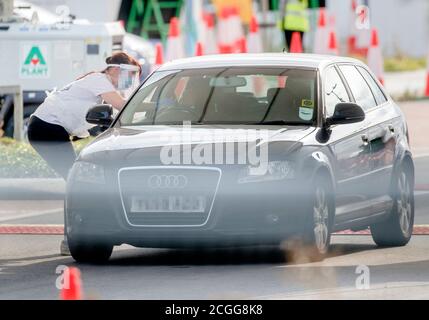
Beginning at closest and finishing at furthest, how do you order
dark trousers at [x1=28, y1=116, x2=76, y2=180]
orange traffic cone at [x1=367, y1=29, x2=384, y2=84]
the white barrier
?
dark trousers at [x1=28, y1=116, x2=76, y2=180], the white barrier, orange traffic cone at [x1=367, y1=29, x2=384, y2=84]

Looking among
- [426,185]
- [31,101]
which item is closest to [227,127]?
[426,185]

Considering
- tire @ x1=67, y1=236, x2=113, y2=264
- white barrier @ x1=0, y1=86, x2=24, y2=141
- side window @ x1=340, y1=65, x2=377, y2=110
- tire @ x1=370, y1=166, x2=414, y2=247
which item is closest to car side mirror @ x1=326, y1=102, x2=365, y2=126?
side window @ x1=340, y1=65, x2=377, y2=110

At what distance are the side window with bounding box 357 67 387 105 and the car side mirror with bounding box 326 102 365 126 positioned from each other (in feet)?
4.29

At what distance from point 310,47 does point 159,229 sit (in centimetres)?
2332

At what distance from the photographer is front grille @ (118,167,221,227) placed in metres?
11.7

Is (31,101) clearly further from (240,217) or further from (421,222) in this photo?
(240,217)

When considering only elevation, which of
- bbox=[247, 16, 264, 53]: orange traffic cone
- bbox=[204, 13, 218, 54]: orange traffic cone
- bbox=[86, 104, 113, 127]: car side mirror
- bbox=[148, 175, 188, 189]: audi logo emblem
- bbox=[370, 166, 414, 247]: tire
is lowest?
bbox=[204, 13, 218, 54]: orange traffic cone

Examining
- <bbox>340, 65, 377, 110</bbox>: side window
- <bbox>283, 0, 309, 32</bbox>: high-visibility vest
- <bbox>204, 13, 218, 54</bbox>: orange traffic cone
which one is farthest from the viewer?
<bbox>204, 13, 218, 54</bbox>: orange traffic cone

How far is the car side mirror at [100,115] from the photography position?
1315 centimetres

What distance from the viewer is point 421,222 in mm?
15336

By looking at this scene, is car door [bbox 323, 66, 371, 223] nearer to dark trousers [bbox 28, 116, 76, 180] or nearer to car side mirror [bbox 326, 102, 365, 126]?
car side mirror [bbox 326, 102, 365, 126]

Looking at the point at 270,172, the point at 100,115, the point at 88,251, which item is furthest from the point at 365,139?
the point at 88,251

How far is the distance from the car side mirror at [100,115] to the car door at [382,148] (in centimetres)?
185

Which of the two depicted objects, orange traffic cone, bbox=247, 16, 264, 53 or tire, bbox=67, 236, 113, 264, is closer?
tire, bbox=67, 236, 113, 264
